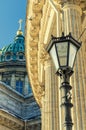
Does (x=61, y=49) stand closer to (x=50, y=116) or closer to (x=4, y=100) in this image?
(x=50, y=116)

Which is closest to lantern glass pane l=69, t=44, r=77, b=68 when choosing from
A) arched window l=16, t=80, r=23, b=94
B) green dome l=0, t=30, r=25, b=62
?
arched window l=16, t=80, r=23, b=94

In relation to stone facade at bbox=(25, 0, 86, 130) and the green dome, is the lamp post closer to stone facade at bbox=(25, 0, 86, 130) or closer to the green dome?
stone facade at bbox=(25, 0, 86, 130)

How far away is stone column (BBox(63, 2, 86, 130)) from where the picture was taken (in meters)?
15.2

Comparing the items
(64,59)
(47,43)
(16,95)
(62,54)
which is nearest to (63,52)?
(62,54)

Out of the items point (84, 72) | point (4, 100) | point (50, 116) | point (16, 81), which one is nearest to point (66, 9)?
point (84, 72)

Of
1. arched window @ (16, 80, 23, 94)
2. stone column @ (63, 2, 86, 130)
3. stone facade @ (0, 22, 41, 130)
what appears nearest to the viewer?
stone column @ (63, 2, 86, 130)

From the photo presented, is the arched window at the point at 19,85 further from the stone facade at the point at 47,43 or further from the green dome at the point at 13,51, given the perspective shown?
the stone facade at the point at 47,43

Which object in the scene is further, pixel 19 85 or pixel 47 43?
pixel 19 85

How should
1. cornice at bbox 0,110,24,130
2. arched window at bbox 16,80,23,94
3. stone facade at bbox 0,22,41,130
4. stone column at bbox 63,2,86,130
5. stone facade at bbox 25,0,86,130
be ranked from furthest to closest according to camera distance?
arched window at bbox 16,80,23,94, stone facade at bbox 0,22,41,130, cornice at bbox 0,110,24,130, stone facade at bbox 25,0,86,130, stone column at bbox 63,2,86,130

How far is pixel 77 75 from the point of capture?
1612 centimetres

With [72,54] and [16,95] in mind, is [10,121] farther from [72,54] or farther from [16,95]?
[72,54]

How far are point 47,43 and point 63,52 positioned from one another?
45.6 feet

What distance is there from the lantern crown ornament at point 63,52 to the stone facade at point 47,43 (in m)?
4.85

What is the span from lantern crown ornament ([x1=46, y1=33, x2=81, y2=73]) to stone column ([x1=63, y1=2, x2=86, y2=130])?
6965 mm
